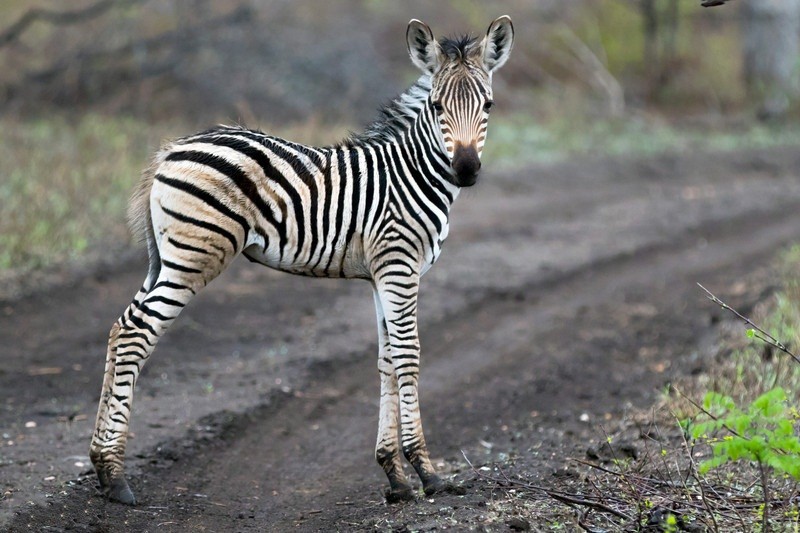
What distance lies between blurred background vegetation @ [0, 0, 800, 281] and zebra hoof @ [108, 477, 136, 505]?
471 cm

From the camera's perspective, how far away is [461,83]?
18.8 ft

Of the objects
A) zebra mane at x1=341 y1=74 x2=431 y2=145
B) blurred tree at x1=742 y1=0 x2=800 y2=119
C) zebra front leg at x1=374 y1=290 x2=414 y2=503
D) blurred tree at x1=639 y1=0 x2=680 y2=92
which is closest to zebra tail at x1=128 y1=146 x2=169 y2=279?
zebra mane at x1=341 y1=74 x2=431 y2=145

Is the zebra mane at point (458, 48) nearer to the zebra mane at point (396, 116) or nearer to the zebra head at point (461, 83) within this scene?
the zebra head at point (461, 83)

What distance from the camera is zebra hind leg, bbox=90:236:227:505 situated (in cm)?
562

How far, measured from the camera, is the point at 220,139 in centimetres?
585

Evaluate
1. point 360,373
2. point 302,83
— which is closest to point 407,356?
point 360,373

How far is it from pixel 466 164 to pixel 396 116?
966mm

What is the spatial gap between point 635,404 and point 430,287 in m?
3.75

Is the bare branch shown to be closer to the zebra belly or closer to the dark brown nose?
the zebra belly

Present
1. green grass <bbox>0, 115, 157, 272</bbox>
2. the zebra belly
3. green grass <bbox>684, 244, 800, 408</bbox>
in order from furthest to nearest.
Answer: green grass <bbox>0, 115, 157, 272</bbox> < green grass <bbox>684, 244, 800, 408</bbox> < the zebra belly

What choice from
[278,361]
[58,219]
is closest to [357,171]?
[278,361]

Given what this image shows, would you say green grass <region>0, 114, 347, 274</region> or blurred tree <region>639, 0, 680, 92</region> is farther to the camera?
blurred tree <region>639, 0, 680, 92</region>

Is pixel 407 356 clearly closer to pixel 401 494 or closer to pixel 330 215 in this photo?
pixel 401 494

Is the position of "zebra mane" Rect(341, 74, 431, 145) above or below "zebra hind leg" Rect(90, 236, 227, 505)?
above
